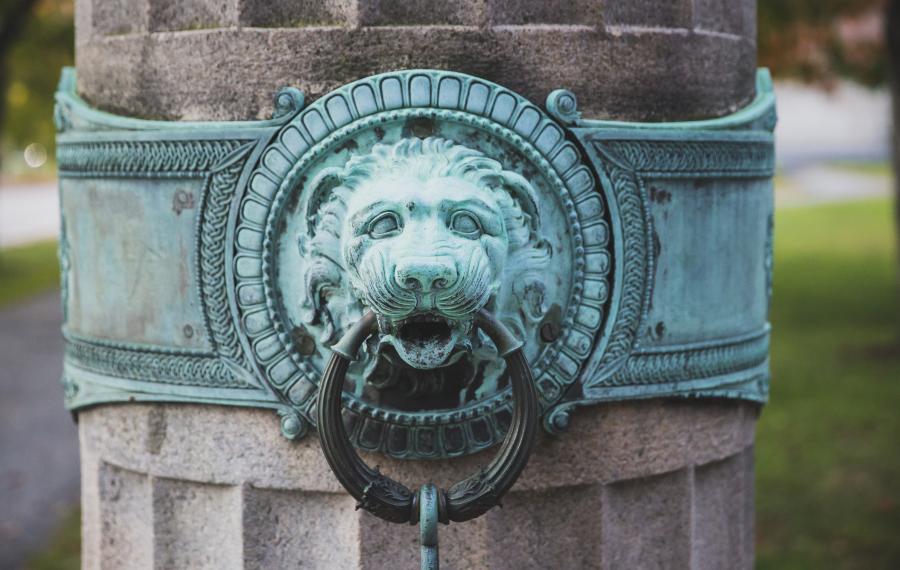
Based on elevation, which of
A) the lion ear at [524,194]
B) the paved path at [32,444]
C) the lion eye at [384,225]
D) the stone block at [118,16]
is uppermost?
the stone block at [118,16]

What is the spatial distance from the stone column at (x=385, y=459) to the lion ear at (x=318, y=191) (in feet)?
0.68

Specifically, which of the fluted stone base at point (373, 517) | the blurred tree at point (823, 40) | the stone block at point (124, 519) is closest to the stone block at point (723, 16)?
the fluted stone base at point (373, 517)

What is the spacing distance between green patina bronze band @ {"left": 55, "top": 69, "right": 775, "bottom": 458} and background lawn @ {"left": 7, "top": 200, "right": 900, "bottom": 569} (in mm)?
3246

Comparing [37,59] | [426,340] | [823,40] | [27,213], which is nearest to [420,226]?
[426,340]

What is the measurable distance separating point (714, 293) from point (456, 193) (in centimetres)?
79

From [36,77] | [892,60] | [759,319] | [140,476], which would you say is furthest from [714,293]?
[36,77]

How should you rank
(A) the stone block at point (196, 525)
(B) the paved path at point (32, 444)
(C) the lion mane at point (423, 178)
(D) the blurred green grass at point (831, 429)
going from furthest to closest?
(B) the paved path at point (32, 444)
(D) the blurred green grass at point (831, 429)
(A) the stone block at point (196, 525)
(C) the lion mane at point (423, 178)

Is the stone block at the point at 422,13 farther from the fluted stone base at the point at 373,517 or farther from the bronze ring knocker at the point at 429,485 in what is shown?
the fluted stone base at the point at 373,517

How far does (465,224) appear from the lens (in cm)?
231

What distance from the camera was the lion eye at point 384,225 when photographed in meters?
2.28

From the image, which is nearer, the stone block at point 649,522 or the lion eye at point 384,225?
the lion eye at point 384,225

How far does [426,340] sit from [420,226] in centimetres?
24

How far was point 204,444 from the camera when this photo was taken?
2.64m

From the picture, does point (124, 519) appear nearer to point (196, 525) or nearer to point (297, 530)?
point (196, 525)
